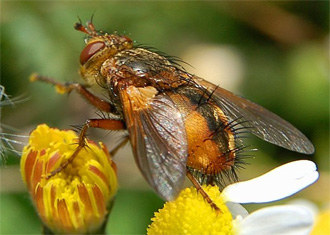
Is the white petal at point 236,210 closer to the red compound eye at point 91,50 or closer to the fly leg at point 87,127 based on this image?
the fly leg at point 87,127

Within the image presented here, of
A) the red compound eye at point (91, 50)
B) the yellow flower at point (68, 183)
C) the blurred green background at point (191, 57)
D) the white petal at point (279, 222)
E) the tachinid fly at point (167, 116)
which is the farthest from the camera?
the blurred green background at point (191, 57)

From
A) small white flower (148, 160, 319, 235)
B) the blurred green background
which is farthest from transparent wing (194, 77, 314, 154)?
the blurred green background

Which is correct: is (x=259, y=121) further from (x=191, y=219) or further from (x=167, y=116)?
(x=191, y=219)

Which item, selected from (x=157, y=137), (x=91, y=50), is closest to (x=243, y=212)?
(x=157, y=137)

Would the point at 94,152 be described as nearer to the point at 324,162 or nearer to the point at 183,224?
the point at 183,224

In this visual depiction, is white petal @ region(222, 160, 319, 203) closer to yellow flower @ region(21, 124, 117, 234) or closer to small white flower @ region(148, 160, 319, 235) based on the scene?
small white flower @ region(148, 160, 319, 235)

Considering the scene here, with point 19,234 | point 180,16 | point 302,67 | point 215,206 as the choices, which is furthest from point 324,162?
point 215,206

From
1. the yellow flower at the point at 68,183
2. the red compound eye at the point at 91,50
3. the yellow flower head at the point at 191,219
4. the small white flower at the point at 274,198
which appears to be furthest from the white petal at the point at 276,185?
the red compound eye at the point at 91,50
